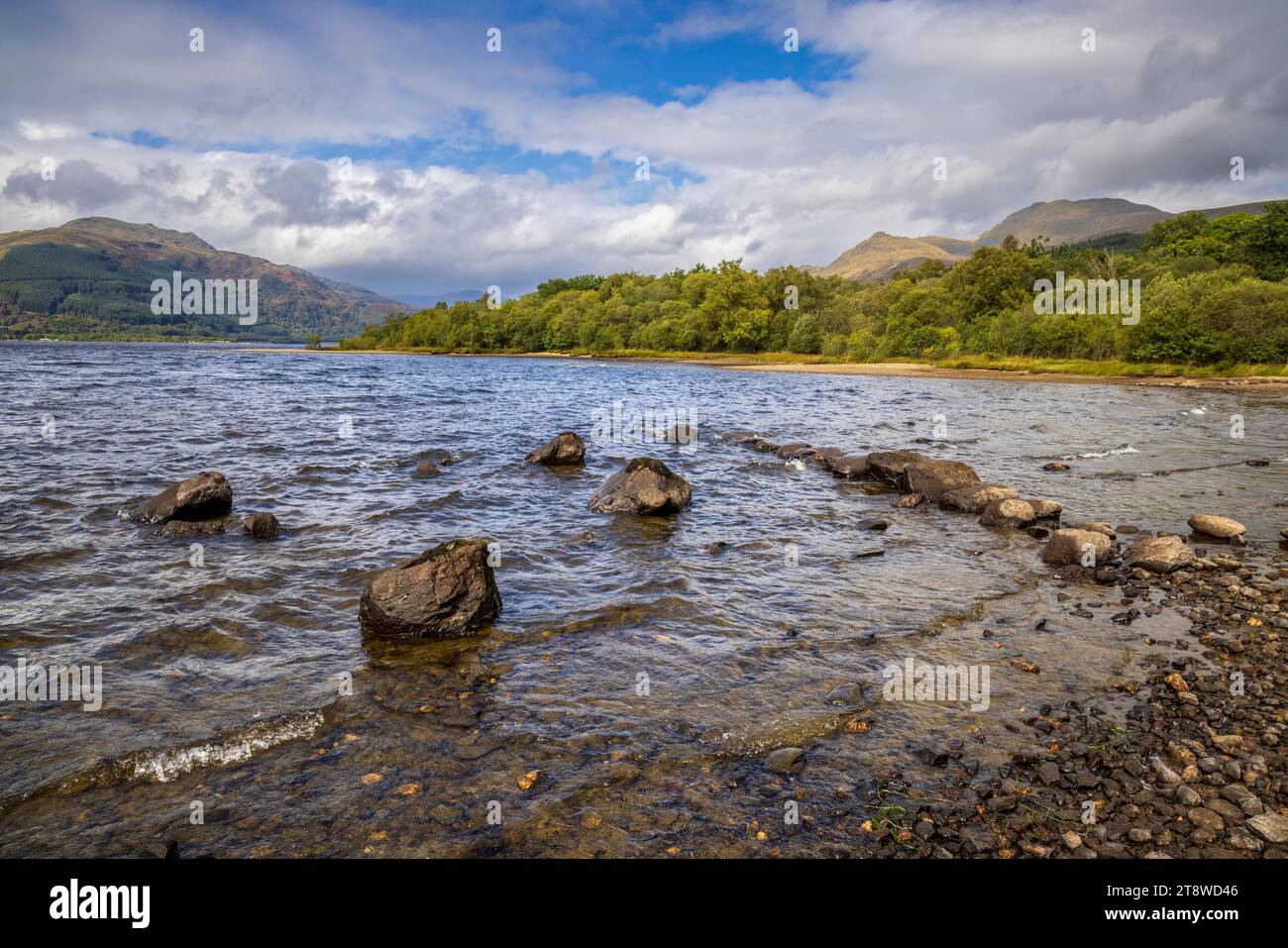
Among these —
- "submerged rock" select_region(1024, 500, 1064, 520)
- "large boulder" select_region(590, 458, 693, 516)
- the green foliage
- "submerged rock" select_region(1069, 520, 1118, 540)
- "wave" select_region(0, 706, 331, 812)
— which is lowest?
"wave" select_region(0, 706, 331, 812)

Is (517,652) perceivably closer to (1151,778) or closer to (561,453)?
(1151,778)

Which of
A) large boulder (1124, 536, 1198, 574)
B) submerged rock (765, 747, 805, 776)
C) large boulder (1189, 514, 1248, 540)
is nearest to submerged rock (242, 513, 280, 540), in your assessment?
submerged rock (765, 747, 805, 776)

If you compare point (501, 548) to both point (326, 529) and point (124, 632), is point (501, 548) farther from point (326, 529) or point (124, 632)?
point (124, 632)

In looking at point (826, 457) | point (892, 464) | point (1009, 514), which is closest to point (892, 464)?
point (892, 464)

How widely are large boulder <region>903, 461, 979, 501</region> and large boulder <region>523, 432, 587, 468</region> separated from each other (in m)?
11.9

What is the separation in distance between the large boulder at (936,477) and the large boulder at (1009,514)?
92.9 inches

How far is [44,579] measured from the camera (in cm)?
1157

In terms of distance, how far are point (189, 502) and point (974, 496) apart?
800 inches

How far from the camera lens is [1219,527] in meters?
15.0

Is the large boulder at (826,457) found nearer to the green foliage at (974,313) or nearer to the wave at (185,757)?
the wave at (185,757)

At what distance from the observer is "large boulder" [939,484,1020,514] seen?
17891 mm

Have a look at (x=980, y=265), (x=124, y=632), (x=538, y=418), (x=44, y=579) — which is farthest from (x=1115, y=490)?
(x=980, y=265)

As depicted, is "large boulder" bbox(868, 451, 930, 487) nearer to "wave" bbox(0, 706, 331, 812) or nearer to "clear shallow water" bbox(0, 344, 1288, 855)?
"clear shallow water" bbox(0, 344, 1288, 855)
